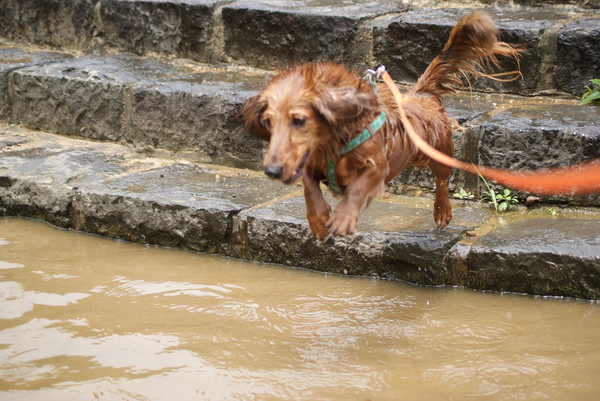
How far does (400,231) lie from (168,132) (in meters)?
2.21

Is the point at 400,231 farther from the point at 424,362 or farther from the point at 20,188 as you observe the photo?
the point at 20,188

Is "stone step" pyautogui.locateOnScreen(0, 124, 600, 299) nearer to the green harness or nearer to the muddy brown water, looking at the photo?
the muddy brown water

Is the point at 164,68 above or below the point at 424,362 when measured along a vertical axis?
above

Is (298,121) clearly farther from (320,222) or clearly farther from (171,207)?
(171,207)

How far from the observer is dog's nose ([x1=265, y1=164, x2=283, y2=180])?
2.27m

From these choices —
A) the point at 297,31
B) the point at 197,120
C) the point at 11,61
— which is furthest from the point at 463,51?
the point at 11,61

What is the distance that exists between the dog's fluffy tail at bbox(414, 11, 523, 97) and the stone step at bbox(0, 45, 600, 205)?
0.60 m

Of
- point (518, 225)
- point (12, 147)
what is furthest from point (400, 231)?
point (12, 147)

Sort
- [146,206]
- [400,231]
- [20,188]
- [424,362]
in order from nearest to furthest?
[424,362] < [400,231] < [146,206] < [20,188]

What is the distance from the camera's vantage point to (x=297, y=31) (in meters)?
5.06

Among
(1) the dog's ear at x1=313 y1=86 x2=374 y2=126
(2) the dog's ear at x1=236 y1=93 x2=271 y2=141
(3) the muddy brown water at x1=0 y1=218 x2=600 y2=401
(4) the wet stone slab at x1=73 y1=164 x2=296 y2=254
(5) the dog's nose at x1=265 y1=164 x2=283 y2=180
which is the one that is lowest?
(3) the muddy brown water at x1=0 y1=218 x2=600 y2=401

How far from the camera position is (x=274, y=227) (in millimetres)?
3664

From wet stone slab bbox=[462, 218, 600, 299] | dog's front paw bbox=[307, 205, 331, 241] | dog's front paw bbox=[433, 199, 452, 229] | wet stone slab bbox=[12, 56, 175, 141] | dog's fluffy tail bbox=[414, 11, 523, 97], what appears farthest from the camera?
wet stone slab bbox=[12, 56, 175, 141]

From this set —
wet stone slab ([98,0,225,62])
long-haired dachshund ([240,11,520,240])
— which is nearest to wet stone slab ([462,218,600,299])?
long-haired dachshund ([240,11,520,240])
